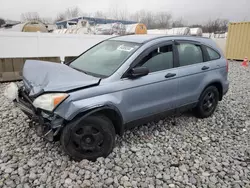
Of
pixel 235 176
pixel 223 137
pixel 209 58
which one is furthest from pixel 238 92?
pixel 235 176

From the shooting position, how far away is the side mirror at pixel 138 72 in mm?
2902

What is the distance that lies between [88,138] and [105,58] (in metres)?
1.34

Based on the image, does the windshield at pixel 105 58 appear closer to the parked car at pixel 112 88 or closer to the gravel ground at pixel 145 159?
the parked car at pixel 112 88

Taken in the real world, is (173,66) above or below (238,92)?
above

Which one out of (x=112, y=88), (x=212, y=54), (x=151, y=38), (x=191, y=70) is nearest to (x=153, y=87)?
(x=112, y=88)

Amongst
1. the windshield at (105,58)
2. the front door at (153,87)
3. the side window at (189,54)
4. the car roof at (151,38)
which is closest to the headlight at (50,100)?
the windshield at (105,58)

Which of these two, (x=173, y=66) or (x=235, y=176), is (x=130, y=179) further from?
(x=173, y=66)

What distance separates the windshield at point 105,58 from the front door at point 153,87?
26 centimetres

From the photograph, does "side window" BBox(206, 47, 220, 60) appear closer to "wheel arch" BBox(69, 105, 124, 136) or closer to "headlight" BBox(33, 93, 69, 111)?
"wheel arch" BBox(69, 105, 124, 136)

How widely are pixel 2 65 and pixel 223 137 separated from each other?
644 centimetres

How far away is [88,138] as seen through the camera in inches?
108

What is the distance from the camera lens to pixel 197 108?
421cm

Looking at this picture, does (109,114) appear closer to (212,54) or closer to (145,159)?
(145,159)

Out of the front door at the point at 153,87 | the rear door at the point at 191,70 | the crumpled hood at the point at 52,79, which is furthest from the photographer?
the rear door at the point at 191,70
